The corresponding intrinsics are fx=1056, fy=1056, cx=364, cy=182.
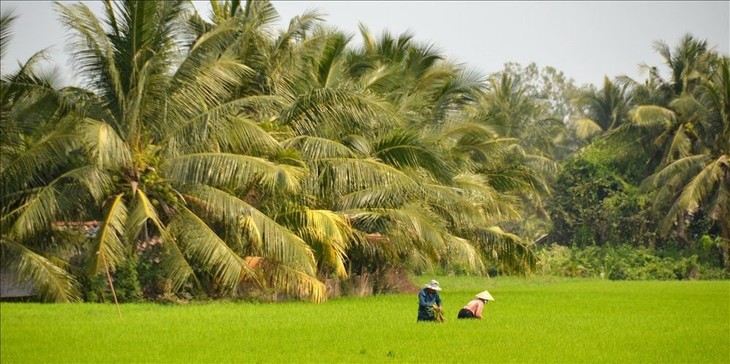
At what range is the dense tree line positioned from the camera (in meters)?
16.1

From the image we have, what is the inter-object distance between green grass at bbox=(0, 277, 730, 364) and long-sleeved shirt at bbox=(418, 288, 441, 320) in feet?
1.10

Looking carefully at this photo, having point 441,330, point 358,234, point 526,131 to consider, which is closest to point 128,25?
point 358,234

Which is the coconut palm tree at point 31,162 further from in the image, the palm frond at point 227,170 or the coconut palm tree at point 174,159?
the palm frond at point 227,170

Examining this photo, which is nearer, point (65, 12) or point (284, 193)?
point (65, 12)

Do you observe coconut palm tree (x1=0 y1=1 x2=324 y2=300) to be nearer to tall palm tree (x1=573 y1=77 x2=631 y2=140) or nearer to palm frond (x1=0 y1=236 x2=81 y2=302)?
palm frond (x1=0 y1=236 x2=81 y2=302)

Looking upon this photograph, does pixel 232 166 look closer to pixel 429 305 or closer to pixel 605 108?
pixel 429 305

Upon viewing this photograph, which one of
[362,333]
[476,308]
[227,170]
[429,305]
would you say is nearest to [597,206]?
[476,308]

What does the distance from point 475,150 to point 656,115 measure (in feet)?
34.8

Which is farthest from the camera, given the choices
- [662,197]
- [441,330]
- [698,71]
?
[698,71]

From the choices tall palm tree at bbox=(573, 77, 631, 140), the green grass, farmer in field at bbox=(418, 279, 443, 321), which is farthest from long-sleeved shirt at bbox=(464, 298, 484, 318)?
tall palm tree at bbox=(573, 77, 631, 140)

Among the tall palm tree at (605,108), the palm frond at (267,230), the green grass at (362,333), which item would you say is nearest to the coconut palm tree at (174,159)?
the palm frond at (267,230)

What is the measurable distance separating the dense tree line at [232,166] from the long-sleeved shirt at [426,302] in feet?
8.86

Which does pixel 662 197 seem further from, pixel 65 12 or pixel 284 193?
pixel 65 12

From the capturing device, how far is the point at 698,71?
3338cm
